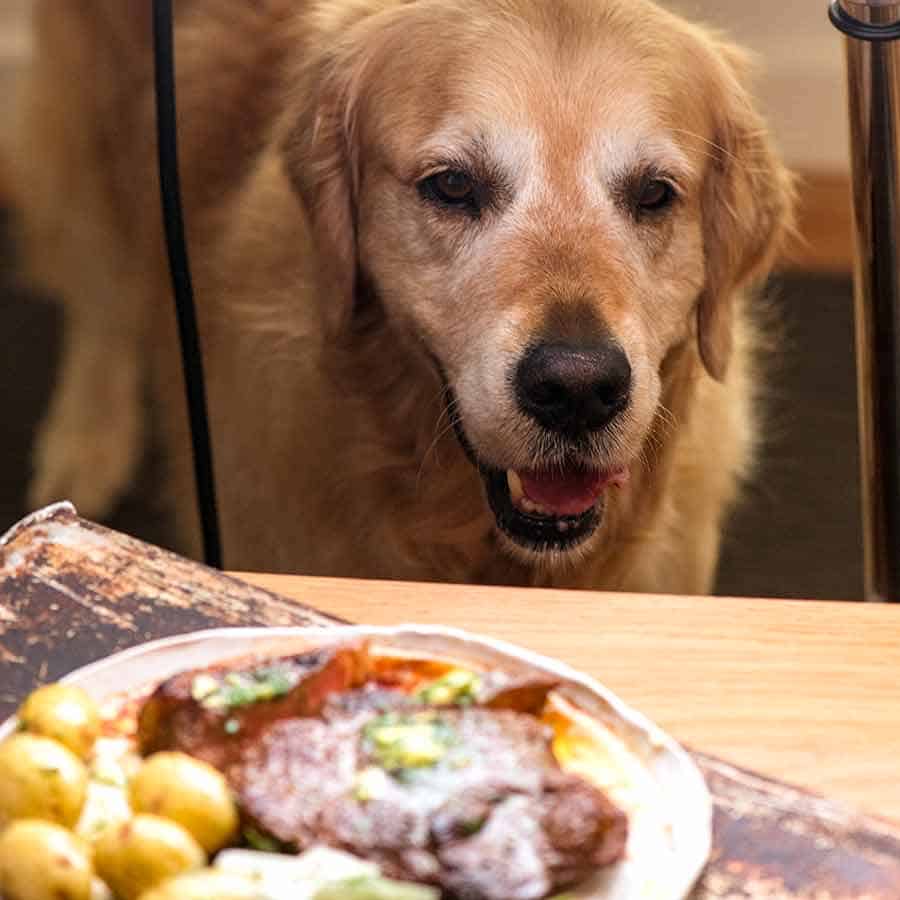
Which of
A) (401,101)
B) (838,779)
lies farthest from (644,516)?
(838,779)

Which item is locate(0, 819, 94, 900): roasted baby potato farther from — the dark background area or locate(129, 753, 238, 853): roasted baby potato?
the dark background area

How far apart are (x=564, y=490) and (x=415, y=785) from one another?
807 millimetres

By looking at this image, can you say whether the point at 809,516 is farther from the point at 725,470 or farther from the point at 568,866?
the point at 568,866

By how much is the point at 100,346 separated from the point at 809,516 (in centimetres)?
104

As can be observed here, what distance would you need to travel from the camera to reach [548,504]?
1355mm

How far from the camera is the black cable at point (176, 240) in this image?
1398 mm

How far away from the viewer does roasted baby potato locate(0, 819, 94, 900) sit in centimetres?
53

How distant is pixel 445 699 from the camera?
0.62 metres

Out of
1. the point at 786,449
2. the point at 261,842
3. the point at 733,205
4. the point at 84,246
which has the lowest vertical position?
the point at 786,449

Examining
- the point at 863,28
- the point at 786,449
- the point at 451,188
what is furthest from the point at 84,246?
the point at 863,28

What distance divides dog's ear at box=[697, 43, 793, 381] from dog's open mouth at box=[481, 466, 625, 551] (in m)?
0.19

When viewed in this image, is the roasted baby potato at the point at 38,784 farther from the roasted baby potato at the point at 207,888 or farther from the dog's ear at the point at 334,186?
the dog's ear at the point at 334,186

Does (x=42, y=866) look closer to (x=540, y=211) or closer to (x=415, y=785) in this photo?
(x=415, y=785)

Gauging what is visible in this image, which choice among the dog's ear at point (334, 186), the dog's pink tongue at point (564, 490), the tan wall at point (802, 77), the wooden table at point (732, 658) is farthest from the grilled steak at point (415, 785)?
the tan wall at point (802, 77)
